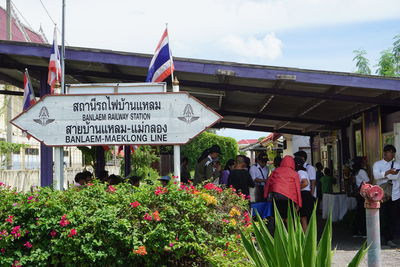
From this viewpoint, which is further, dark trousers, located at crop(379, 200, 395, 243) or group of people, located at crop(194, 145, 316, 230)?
dark trousers, located at crop(379, 200, 395, 243)

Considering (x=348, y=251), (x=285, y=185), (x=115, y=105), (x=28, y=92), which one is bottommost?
(x=348, y=251)

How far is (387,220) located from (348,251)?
0.93 m

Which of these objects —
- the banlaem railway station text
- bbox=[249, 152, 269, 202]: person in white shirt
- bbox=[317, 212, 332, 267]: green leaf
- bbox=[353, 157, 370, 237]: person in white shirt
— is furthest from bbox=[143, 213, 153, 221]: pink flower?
bbox=[249, 152, 269, 202]: person in white shirt

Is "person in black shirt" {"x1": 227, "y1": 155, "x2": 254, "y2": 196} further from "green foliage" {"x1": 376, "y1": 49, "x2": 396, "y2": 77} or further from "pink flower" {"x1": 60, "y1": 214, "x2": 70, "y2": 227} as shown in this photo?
"green foliage" {"x1": 376, "y1": 49, "x2": 396, "y2": 77}

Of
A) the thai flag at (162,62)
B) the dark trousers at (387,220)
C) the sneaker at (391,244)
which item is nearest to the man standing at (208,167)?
the thai flag at (162,62)

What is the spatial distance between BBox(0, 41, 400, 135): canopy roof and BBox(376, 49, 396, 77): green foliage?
947 inches

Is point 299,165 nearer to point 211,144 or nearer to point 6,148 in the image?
point 6,148

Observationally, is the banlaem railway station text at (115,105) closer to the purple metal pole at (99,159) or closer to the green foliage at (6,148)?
the purple metal pole at (99,159)

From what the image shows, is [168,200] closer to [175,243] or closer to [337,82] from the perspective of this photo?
[175,243]

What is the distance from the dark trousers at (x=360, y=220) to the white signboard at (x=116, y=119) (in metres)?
5.35

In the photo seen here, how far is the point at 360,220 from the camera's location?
10922 millimetres

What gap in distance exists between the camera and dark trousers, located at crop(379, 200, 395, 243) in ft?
31.2

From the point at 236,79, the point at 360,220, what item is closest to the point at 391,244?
the point at 360,220

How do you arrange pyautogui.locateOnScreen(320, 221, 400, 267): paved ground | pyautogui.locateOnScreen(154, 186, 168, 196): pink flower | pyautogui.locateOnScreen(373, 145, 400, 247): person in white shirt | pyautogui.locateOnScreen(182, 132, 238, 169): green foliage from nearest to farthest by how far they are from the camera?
pyautogui.locateOnScreen(154, 186, 168, 196): pink flower, pyautogui.locateOnScreen(320, 221, 400, 267): paved ground, pyautogui.locateOnScreen(373, 145, 400, 247): person in white shirt, pyautogui.locateOnScreen(182, 132, 238, 169): green foliage
